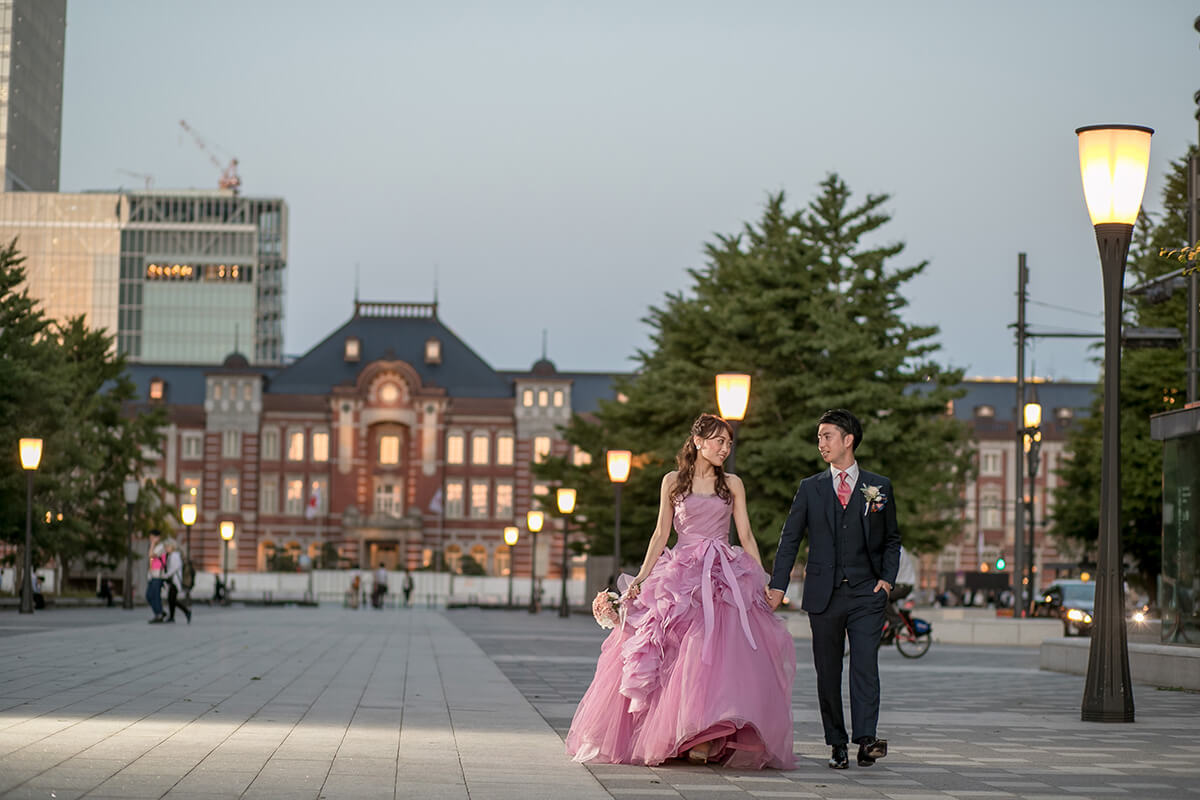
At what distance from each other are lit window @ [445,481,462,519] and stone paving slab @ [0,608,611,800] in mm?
79763

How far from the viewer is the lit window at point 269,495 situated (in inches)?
3944

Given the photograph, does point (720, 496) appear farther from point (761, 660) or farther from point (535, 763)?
point (535, 763)

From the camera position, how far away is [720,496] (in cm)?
977

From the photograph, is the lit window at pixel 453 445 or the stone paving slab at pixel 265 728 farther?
the lit window at pixel 453 445

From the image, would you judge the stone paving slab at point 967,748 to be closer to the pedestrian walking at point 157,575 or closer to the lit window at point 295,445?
the pedestrian walking at point 157,575

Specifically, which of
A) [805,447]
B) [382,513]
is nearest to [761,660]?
[805,447]

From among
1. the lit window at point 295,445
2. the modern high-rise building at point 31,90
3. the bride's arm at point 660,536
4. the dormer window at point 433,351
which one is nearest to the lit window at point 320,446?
the lit window at point 295,445

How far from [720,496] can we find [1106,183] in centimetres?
528

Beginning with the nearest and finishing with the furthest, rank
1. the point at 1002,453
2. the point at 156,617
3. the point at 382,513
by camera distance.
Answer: the point at 156,617 < the point at 382,513 < the point at 1002,453

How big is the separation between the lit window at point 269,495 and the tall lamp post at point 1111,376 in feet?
296

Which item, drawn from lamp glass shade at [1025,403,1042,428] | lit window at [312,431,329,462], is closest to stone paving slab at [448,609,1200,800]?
lamp glass shade at [1025,403,1042,428]

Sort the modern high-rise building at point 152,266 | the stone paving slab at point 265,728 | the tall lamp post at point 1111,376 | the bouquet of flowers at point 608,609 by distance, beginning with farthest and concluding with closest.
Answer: the modern high-rise building at point 152,266 → the tall lamp post at point 1111,376 → the bouquet of flowers at point 608,609 → the stone paving slab at point 265,728

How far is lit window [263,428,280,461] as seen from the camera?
330 ft

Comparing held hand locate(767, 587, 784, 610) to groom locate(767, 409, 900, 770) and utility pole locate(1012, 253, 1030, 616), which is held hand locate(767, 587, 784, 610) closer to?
groom locate(767, 409, 900, 770)
